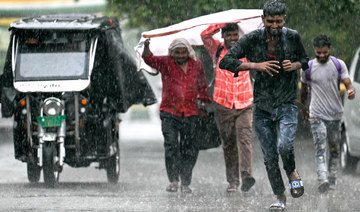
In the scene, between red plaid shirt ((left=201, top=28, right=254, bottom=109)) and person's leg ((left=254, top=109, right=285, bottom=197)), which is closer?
person's leg ((left=254, top=109, right=285, bottom=197))

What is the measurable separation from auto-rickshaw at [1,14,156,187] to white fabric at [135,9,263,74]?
0.76 m

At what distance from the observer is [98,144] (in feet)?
38.7

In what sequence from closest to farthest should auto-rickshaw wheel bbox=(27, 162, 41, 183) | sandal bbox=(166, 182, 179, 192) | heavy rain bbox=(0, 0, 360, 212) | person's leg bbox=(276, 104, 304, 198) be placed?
person's leg bbox=(276, 104, 304, 198) < heavy rain bbox=(0, 0, 360, 212) < sandal bbox=(166, 182, 179, 192) < auto-rickshaw wheel bbox=(27, 162, 41, 183)

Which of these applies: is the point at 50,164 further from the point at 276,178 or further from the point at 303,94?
the point at 276,178

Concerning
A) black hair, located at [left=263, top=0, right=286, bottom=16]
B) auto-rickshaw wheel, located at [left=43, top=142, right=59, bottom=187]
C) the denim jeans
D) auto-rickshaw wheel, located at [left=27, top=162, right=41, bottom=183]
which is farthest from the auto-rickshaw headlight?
black hair, located at [left=263, top=0, right=286, bottom=16]

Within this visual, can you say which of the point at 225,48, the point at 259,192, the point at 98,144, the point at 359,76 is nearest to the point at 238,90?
the point at 225,48

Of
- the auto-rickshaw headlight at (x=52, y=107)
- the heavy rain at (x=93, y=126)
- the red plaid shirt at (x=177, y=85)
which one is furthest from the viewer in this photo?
the auto-rickshaw headlight at (x=52, y=107)

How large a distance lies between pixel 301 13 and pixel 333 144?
5775 millimetres

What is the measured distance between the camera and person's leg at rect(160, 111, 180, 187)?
428 inches

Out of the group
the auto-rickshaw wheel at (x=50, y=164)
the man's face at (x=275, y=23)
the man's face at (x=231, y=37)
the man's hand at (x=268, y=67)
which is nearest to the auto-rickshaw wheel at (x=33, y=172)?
the auto-rickshaw wheel at (x=50, y=164)

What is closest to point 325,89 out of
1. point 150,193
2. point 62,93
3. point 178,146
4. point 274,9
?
point 178,146

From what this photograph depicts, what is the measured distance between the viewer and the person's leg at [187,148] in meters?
10.9

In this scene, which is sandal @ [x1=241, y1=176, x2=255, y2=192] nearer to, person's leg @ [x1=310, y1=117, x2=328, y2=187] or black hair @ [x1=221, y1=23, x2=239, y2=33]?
person's leg @ [x1=310, y1=117, x2=328, y2=187]

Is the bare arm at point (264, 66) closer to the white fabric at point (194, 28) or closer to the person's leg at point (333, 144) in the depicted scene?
the white fabric at point (194, 28)
